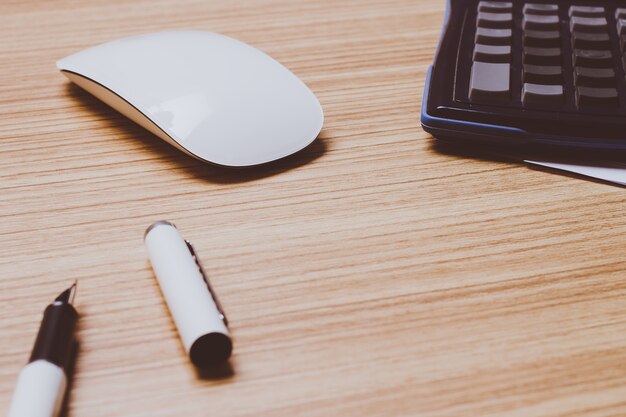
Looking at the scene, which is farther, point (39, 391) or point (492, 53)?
point (492, 53)

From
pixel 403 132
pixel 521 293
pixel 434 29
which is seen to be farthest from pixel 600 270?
pixel 434 29

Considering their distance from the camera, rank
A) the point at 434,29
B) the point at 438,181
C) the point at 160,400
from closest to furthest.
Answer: the point at 160,400 → the point at 438,181 → the point at 434,29

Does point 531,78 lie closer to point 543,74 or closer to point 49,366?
point 543,74

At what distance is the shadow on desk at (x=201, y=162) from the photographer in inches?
16.4

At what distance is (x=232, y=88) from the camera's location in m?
0.43

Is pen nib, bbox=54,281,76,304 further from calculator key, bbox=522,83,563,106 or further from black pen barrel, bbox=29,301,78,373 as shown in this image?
calculator key, bbox=522,83,563,106

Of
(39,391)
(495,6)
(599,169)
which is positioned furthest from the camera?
(495,6)

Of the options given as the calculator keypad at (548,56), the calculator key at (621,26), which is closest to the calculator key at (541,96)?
the calculator keypad at (548,56)

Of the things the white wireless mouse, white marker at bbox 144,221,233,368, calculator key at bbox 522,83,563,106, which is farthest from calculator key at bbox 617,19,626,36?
white marker at bbox 144,221,233,368

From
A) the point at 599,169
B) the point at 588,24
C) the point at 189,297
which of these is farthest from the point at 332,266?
the point at 588,24

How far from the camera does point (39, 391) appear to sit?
0.27 metres

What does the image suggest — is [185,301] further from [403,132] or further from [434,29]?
[434,29]

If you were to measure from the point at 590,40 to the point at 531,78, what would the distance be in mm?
72

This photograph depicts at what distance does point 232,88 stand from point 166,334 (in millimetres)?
178
